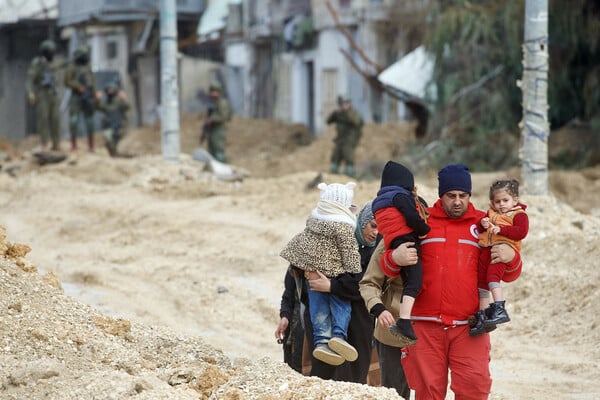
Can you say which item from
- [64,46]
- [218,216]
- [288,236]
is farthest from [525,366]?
[64,46]

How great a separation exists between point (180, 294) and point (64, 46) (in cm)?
3290

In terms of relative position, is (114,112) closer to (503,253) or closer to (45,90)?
(45,90)

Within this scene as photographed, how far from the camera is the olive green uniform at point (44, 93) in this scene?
2117cm

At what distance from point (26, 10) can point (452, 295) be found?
36183 mm

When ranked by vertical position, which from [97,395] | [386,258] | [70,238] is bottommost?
[70,238]

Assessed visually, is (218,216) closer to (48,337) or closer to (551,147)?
(551,147)

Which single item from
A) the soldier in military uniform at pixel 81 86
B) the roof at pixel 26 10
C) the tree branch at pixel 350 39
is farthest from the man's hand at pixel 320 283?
the roof at pixel 26 10

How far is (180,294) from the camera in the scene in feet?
35.5

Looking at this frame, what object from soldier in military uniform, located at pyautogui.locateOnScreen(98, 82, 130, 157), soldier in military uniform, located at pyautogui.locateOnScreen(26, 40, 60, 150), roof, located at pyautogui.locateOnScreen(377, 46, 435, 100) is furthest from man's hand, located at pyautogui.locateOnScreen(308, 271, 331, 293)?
roof, located at pyautogui.locateOnScreen(377, 46, 435, 100)

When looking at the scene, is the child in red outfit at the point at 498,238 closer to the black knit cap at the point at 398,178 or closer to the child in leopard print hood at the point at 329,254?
the black knit cap at the point at 398,178

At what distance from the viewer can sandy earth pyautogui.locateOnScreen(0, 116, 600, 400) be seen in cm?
544

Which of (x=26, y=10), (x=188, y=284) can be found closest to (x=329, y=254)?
(x=188, y=284)

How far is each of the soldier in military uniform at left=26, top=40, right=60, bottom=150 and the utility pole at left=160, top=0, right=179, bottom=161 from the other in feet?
9.10

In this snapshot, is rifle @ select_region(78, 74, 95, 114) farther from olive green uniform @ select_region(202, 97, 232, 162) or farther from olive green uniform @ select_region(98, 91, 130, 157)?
olive green uniform @ select_region(202, 97, 232, 162)
